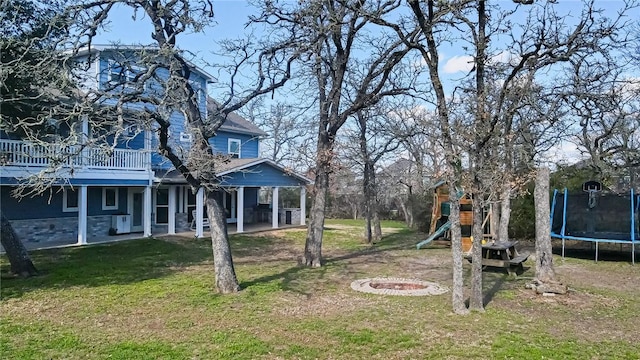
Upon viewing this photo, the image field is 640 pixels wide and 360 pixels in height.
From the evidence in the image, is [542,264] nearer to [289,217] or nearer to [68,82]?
[68,82]

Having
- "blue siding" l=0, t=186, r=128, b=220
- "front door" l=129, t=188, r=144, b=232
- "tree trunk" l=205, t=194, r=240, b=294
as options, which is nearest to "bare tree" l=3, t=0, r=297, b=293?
"tree trunk" l=205, t=194, r=240, b=294

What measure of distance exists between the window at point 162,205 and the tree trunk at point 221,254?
1175 cm

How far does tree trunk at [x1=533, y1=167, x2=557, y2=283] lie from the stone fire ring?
187cm

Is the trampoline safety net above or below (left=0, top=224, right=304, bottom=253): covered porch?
above

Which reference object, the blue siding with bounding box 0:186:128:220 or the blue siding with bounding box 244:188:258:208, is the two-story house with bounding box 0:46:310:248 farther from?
the blue siding with bounding box 244:188:258:208

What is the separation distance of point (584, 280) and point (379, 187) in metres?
19.5

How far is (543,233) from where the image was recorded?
930 centimetres

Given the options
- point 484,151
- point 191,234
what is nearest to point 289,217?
point 191,234

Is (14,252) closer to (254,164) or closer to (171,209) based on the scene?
(171,209)

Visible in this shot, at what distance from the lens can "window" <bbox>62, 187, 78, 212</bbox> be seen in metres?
16.8

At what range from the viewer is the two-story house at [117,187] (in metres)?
14.0

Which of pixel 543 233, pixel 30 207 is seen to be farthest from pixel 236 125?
pixel 543 233

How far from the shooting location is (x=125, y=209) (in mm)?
18797

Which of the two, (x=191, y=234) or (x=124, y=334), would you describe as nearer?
(x=124, y=334)
